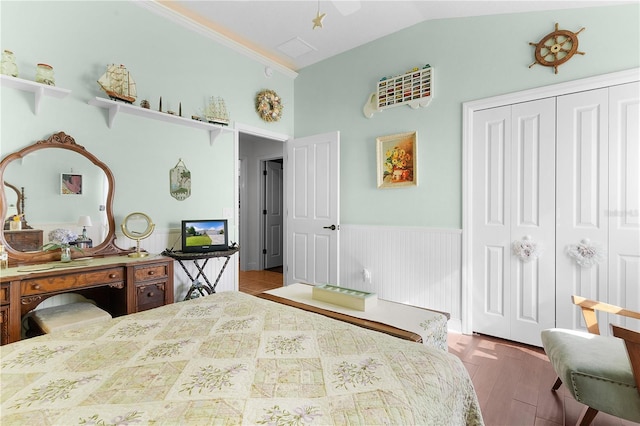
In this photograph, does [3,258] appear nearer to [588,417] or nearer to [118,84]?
[118,84]

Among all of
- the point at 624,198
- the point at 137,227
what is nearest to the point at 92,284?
the point at 137,227

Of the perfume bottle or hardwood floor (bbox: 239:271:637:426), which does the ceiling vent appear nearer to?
the perfume bottle

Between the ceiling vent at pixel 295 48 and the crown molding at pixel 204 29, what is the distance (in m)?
0.27

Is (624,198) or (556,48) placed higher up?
(556,48)

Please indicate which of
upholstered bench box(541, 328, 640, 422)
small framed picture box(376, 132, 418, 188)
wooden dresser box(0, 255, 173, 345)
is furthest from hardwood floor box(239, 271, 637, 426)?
wooden dresser box(0, 255, 173, 345)

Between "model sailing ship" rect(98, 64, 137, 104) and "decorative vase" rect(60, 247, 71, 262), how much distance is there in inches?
50.6

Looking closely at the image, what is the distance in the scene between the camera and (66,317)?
2092 millimetres

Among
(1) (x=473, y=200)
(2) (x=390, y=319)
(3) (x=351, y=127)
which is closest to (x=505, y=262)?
(1) (x=473, y=200)

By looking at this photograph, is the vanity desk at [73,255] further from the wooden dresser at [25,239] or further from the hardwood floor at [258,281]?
the hardwood floor at [258,281]

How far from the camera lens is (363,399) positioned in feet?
2.70

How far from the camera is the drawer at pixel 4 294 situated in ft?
6.16

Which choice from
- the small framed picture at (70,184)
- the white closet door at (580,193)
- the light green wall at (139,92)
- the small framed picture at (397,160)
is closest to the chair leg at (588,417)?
the white closet door at (580,193)

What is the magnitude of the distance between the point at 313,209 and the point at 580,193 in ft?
8.93

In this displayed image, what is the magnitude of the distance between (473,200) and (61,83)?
3.70 meters
